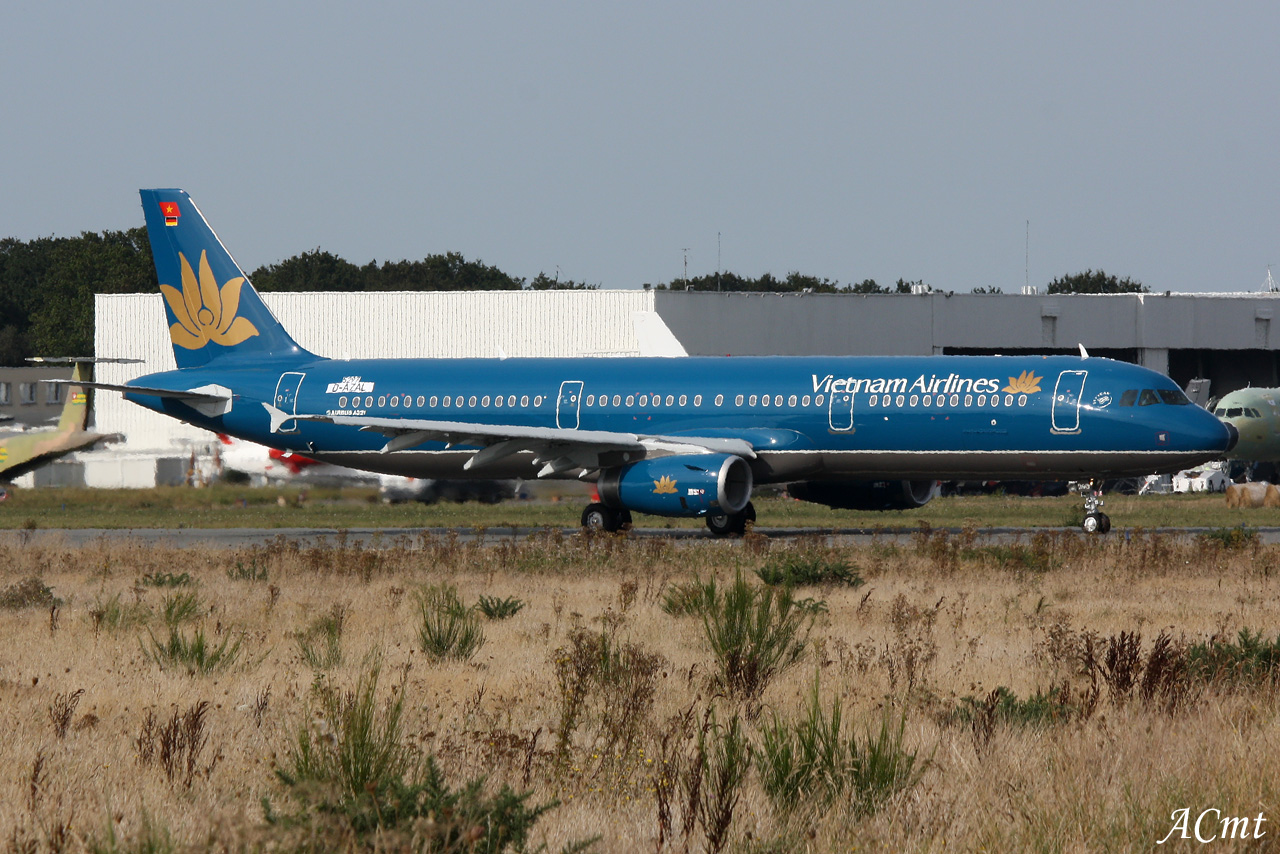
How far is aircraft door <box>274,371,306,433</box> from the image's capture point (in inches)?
1399

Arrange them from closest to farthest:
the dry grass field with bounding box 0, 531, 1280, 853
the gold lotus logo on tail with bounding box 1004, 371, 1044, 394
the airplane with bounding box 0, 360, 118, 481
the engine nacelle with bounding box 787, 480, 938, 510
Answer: the dry grass field with bounding box 0, 531, 1280, 853 → the gold lotus logo on tail with bounding box 1004, 371, 1044, 394 → the engine nacelle with bounding box 787, 480, 938, 510 → the airplane with bounding box 0, 360, 118, 481

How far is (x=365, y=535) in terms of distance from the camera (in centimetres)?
3297

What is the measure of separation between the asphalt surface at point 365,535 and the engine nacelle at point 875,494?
0.62m

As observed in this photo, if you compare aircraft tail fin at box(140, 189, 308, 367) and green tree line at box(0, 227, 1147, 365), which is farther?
green tree line at box(0, 227, 1147, 365)

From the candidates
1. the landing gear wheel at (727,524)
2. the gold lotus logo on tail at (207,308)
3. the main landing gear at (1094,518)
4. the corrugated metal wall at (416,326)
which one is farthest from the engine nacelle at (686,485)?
the corrugated metal wall at (416,326)

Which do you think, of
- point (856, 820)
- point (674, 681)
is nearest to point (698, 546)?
point (674, 681)

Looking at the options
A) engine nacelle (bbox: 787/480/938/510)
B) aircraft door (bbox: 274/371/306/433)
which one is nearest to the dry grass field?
engine nacelle (bbox: 787/480/938/510)

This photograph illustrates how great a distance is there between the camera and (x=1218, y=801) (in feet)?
23.9

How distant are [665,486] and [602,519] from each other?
3.73 m

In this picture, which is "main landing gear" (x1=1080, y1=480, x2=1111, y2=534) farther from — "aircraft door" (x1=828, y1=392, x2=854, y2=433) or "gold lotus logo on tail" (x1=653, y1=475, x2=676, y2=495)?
"gold lotus logo on tail" (x1=653, y1=475, x2=676, y2=495)

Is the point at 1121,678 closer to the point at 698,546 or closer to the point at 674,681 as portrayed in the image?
the point at 674,681

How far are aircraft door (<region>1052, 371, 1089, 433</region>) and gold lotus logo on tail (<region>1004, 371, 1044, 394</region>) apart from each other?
41cm

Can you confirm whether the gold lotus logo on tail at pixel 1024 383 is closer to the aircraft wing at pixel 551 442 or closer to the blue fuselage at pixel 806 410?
the blue fuselage at pixel 806 410

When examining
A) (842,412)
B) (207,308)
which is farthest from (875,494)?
(207,308)
